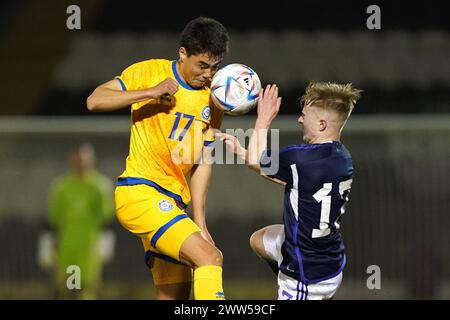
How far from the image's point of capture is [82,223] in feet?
30.6

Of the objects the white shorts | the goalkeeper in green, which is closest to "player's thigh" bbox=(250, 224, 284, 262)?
the white shorts

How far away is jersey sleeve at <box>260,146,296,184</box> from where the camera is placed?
506 cm

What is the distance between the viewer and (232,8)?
42.7 feet

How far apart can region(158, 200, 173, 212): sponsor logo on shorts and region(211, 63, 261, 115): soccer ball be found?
69 centimetres

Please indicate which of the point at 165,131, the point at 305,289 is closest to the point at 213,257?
the point at 305,289

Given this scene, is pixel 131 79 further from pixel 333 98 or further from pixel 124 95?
pixel 333 98

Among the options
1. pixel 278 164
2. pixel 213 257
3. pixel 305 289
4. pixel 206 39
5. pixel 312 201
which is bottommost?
pixel 305 289

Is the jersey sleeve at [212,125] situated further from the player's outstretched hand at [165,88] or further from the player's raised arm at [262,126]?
the player's raised arm at [262,126]

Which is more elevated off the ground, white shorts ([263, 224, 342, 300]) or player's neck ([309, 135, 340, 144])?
player's neck ([309, 135, 340, 144])

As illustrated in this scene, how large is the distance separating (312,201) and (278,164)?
0.30m

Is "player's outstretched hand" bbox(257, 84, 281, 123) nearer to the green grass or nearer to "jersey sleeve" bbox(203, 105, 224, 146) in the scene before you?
"jersey sleeve" bbox(203, 105, 224, 146)

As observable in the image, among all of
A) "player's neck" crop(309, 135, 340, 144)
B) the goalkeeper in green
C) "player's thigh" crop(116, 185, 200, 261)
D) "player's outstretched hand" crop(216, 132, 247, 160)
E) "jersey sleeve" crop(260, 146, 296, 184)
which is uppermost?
"player's neck" crop(309, 135, 340, 144)

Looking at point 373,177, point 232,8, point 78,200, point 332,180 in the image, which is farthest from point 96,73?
point 332,180

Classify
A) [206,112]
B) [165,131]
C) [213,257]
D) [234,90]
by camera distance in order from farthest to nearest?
[206,112], [165,131], [234,90], [213,257]
